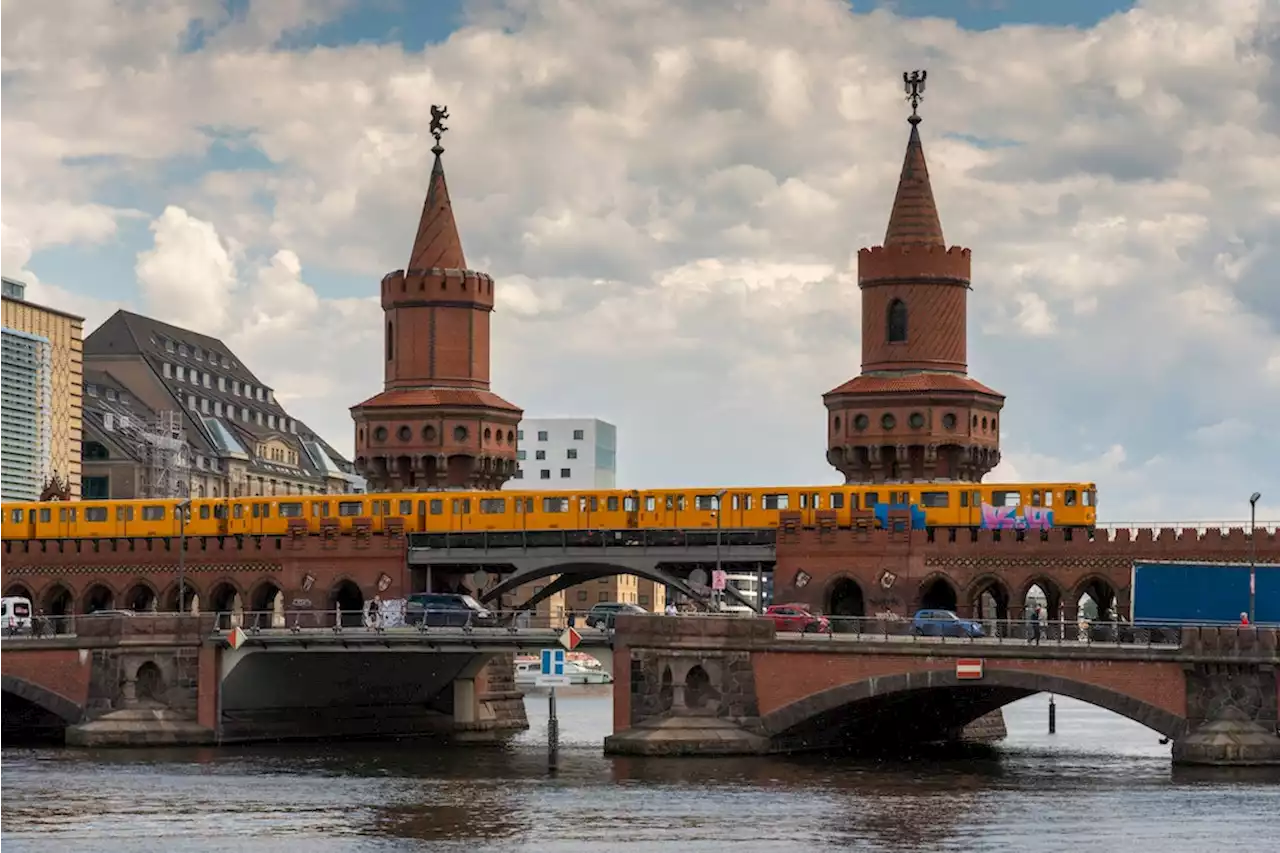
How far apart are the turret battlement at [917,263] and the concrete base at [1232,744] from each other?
145 ft

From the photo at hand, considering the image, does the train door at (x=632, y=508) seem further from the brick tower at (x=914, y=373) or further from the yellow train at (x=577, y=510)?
the brick tower at (x=914, y=373)

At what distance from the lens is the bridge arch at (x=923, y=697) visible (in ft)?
298

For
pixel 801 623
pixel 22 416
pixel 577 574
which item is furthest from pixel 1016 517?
pixel 22 416

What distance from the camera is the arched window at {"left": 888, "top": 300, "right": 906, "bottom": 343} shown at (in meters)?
130

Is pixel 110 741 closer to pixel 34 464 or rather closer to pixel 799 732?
pixel 799 732

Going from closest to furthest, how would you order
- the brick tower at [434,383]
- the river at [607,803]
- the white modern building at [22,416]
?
the river at [607,803] → the brick tower at [434,383] → the white modern building at [22,416]

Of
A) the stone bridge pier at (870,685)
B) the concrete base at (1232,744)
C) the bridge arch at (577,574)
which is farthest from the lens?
the bridge arch at (577,574)

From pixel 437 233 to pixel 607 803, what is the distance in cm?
6230

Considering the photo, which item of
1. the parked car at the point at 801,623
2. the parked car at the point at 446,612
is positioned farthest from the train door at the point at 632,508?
the parked car at the point at 801,623

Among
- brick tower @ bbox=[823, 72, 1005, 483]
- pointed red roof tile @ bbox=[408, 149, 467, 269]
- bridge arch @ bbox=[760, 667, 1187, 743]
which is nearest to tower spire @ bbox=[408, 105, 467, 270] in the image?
pointed red roof tile @ bbox=[408, 149, 467, 269]

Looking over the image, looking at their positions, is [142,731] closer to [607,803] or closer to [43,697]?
[43,697]

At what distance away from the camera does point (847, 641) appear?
9581 centimetres

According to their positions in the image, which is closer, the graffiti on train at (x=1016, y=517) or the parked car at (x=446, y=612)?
the parked car at (x=446, y=612)

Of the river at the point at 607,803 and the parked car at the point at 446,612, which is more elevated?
the parked car at the point at 446,612
